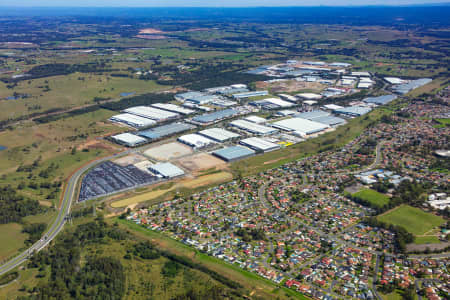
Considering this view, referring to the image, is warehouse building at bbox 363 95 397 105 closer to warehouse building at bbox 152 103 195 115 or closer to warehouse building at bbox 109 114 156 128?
warehouse building at bbox 152 103 195 115

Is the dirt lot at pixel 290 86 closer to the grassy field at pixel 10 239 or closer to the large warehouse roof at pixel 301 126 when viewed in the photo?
the large warehouse roof at pixel 301 126

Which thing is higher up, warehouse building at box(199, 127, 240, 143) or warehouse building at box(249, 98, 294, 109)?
warehouse building at box(249, 98, 294, 109)

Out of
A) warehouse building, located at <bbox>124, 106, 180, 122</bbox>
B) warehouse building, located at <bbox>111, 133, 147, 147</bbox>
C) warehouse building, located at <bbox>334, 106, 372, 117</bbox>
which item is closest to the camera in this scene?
warehouse building, located at <bbox>111, 133, 147, 147</bbox>

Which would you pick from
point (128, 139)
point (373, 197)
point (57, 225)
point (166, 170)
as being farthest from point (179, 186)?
point (373, 197)

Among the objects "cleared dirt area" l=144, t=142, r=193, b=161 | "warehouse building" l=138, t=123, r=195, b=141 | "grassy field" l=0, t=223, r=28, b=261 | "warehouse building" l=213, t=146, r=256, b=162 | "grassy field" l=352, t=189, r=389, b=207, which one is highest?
"warehouse building" l=138, t=123, r=195, b=141

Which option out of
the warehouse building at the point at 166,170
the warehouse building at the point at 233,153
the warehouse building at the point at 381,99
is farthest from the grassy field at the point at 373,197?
the warehouse building at the point at 381,99

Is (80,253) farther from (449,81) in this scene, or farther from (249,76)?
(449,81)

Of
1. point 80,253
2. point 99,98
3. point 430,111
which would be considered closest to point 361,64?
point 430,111

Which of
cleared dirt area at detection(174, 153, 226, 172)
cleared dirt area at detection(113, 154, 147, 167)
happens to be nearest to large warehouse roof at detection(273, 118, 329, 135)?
cleared dirt area at detection(174, 153, 226, 172)
